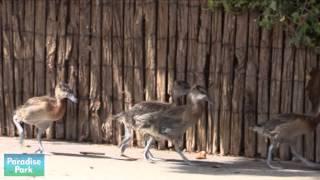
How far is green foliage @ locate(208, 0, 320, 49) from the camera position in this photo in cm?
1063

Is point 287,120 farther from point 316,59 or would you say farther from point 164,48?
point 164,48

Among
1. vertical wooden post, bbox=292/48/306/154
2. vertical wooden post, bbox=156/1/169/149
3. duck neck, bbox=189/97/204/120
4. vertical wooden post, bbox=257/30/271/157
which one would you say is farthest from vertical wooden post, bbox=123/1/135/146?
vertical wooden post, bbox=292/48/306/154

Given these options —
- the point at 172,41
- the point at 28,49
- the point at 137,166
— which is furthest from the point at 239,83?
the point at 28,49

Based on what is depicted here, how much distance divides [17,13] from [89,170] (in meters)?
3.45

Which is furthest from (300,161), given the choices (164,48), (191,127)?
(164,48)

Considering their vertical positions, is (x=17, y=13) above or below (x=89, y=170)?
above

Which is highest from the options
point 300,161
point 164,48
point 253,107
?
point 164,48

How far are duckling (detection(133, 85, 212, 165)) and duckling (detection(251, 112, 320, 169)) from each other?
863 mm

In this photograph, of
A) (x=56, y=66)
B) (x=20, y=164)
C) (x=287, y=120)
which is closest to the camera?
(x=20, y=164)

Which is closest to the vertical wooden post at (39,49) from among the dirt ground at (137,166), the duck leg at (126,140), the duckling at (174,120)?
the dirt ground at (137,166)

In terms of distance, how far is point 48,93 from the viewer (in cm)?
1257

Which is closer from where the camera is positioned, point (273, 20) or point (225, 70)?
point (273, 20)

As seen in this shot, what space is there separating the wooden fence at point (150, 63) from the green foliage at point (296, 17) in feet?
1.32

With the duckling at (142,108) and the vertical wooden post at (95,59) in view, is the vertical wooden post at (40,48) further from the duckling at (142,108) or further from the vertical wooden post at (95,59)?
the duckling at (142,108)
